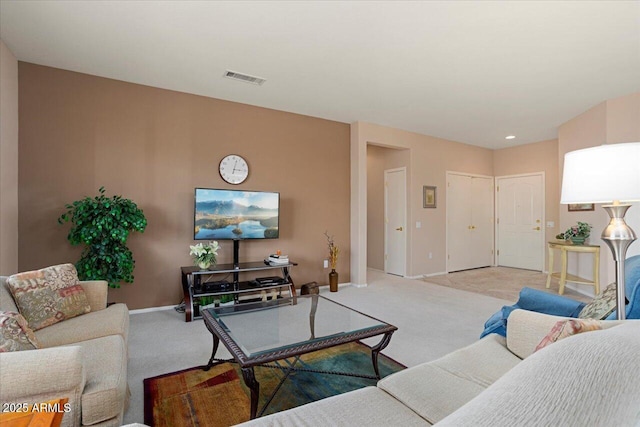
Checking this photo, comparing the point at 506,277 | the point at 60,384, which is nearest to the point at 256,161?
the point at 60,384

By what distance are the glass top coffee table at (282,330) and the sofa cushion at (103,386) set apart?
1.62ft

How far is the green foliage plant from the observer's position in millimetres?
2998

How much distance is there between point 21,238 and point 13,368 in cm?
276

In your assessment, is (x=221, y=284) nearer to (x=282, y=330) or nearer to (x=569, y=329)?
(x=282, y=330)

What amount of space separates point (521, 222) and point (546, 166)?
123 centimetres

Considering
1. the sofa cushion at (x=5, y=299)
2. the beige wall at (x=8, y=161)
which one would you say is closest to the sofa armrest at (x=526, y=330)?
the sofa cushion at (x=5, y=299)

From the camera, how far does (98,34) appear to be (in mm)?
2656

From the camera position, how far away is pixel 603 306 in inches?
63.8

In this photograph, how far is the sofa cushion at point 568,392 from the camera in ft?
1.70

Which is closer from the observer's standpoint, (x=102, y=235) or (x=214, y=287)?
(x=102, y=235)

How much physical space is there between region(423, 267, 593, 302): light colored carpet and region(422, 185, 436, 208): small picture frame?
1.38 metres

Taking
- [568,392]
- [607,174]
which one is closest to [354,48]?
[607,174]

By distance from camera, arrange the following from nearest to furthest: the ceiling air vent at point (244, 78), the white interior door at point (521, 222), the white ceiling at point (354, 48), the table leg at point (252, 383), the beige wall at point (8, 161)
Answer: the table leg at point (252, 383) < the white ceiling at point (354, 48) < the beige wall at point (8, 161) < the ceiling air vent at point (244, 78) < the white interior door at point (521, 222)

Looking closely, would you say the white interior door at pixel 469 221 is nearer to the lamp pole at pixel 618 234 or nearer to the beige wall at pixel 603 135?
the beige wall at pixel 603 135
